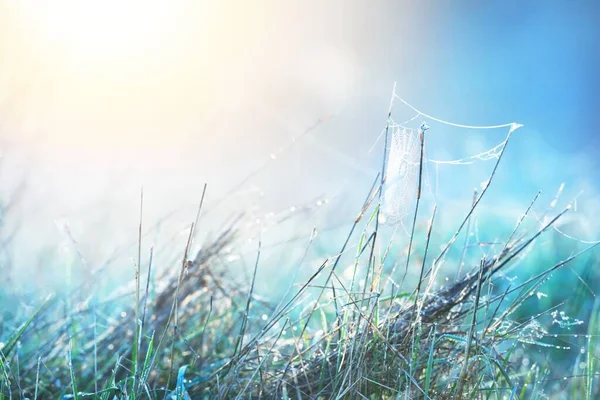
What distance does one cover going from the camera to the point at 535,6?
15758mm

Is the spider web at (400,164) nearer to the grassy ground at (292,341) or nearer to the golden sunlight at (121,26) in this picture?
the grassy ground at (292,341)

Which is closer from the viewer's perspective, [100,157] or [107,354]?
[107,354]

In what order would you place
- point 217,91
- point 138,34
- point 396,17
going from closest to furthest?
1. point 138,34
2. point 217,91
3. point 396,17

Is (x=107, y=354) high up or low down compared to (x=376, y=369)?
down

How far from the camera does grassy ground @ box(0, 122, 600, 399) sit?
125 centimetres

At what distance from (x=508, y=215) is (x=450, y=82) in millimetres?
10553

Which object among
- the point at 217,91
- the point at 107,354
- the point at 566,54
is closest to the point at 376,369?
the point at 107,354

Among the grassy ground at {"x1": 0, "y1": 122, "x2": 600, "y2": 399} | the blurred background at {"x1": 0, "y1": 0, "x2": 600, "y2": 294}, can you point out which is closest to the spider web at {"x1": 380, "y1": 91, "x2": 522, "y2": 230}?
the grassy ground at {"x1": 0, "y1": 122, "x2": 600, "y2": 399}

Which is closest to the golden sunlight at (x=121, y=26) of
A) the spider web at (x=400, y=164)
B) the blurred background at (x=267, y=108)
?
the blurred background at (x=267, y=108)

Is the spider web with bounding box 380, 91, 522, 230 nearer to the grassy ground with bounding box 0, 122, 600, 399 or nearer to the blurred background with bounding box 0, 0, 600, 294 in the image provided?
the grassy ground with bounding box 0, 122, 600, 399

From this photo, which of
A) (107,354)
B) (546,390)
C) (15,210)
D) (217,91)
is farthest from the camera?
(217,91)

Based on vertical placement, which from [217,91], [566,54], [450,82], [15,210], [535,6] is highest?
[535,6]

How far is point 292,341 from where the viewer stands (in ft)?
5.11

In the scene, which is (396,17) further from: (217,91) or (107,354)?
(107,354)
